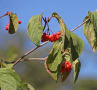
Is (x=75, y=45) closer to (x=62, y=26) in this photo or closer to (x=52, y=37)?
(x=62, y=26)

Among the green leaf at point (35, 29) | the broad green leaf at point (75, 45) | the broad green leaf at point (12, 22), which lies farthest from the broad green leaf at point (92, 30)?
the broad green leaf at point (12, 22)

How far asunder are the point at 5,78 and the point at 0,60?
490 millimetres

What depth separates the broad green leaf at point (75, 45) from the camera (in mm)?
1927

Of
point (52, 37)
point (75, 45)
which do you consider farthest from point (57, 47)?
point (52, 37)

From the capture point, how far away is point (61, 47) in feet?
6.61

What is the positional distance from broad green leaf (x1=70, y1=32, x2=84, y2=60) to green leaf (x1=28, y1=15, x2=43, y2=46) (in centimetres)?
19

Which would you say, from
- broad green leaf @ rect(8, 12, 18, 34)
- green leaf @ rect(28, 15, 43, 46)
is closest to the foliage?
green leaf @ rect(28, 15, 43, 46)

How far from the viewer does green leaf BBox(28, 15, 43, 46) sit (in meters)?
1.97

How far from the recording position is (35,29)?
2.02 m

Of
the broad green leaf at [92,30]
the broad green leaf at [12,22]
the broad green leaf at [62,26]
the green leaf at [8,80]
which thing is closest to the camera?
the green leaf at [8,80]

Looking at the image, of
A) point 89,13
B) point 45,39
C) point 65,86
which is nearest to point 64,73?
point 45,39

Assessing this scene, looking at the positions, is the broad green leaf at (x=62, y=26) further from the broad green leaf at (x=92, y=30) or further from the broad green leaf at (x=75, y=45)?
the broad green leaf at (x=92, y=30)

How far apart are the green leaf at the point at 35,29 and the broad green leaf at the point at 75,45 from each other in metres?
0.19

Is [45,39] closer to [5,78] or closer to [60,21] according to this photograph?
[60,21]
